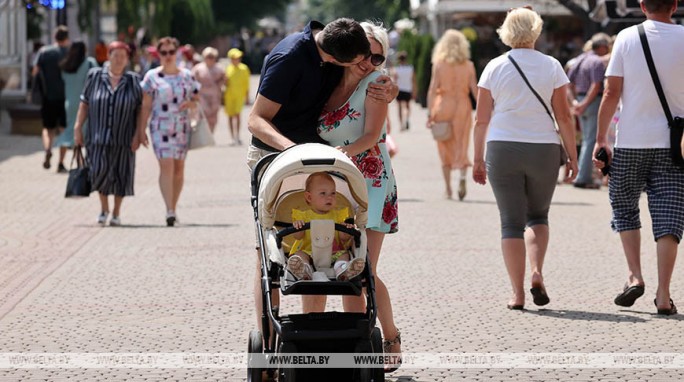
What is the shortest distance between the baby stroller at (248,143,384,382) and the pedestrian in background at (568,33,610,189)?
10.8 meters

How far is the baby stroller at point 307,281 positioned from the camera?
19.6ft

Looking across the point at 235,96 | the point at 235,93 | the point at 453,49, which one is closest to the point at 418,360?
the point at 453,49

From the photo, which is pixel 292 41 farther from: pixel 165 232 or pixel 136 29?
pixel 136 29

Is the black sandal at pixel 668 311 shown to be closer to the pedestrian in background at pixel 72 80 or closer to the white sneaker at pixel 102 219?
the white sneaker at pixel 102 219

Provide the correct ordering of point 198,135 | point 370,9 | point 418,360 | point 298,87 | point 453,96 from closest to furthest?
1. point 298,87
2. point 418,360
3. point 198,135
4. point 453,96
5. point 370,9

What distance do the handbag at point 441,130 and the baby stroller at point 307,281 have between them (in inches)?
385

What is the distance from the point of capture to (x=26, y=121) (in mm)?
28797

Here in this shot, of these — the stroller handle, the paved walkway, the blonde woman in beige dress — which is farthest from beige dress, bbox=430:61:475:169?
the stroller handle

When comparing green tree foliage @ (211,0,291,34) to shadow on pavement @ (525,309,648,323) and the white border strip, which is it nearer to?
shadow on pavement @ (525,309,648,323)

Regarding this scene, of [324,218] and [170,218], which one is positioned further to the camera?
[170,218]

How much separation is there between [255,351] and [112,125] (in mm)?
7832

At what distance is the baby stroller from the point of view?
598 centimetres

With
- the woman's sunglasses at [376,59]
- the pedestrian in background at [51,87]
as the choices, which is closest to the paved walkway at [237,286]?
the woman's sunglasses at [376,59]

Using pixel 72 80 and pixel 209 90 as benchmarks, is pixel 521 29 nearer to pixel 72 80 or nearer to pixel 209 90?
pixel 72 80
